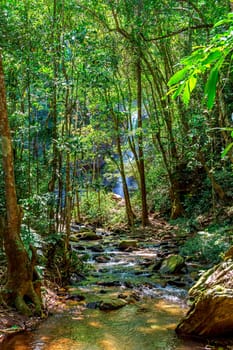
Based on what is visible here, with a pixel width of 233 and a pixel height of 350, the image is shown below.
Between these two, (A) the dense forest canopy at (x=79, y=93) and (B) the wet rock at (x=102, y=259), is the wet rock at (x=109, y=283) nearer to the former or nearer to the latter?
(A) the dense forest canopy at (x=79, y=93)

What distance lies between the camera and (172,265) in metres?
8.80

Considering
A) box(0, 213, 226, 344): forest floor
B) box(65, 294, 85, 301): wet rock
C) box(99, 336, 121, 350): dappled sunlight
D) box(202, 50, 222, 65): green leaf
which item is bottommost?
box(99, 336, 121, 350): dappled sunlight

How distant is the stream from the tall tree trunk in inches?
24.5

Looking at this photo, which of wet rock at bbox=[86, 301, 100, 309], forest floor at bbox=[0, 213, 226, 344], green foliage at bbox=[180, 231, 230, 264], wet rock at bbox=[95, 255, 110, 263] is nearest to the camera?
forest floor at bbox=[0, 213, 226, 344]

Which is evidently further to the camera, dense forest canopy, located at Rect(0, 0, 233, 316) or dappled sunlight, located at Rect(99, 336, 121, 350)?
dense forest canopy, located at Rect(0, 0, 233, 316)

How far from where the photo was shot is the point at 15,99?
9.56 metres

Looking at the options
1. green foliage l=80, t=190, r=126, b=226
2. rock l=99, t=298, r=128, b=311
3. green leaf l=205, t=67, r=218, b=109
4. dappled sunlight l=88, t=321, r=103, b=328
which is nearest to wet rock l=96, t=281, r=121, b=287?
rock l=99, t=298, r=128, b=311

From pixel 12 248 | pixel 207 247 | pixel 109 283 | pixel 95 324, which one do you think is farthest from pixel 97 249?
pixel 12 248

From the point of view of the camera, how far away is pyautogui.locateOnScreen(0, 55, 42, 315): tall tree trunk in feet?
17.6

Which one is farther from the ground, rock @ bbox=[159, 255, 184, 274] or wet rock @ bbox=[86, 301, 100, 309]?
rock @ bbox=[159, 255, 184, 274]

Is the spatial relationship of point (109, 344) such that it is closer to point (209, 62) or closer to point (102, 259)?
point (209, 62)

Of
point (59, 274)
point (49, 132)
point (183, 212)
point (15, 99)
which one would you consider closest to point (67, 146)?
point (49, 132)

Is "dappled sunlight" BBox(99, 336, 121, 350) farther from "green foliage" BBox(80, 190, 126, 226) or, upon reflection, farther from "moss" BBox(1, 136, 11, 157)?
"green foliage" BBox(80, 190, 126, 226)

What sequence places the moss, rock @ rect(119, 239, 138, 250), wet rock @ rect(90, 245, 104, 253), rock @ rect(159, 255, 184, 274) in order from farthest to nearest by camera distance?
rock @ rect(119, 239, 138, 250)
wet rock @ rect(90, 245, 104, 253)
rock @ rect(159, 255, 184, 274)
the moss
